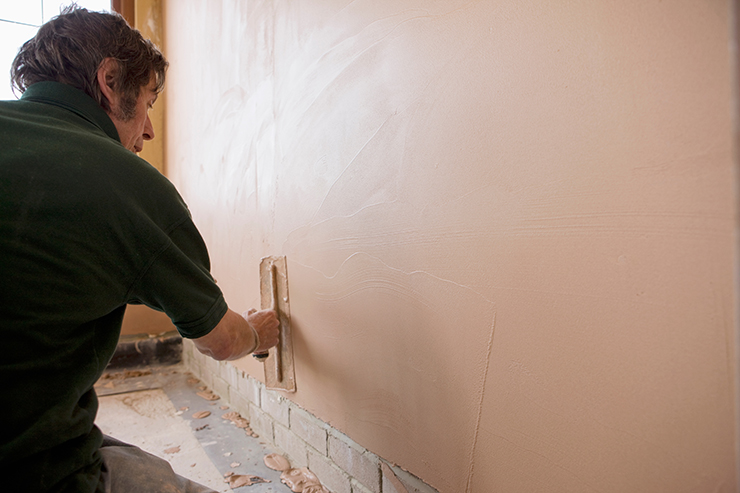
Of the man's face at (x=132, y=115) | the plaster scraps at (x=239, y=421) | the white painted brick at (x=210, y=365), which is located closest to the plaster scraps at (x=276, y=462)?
the plaster scraps at (x=239, y=421)

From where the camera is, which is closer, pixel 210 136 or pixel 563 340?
pixel 563 340

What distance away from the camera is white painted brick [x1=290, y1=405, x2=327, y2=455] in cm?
167

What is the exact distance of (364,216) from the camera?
53.6 inches

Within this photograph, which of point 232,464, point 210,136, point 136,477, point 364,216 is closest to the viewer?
point 136,477

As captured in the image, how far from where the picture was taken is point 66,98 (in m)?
1.11

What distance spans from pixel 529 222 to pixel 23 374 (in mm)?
1114

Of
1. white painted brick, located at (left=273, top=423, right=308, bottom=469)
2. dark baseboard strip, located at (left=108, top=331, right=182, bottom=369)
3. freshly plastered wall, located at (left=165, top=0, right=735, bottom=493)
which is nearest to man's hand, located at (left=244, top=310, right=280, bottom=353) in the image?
freshly plastered wall, located at (left=165, top=0, right=735, bottom=493)

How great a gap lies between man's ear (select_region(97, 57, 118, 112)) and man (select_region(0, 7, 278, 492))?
2cm

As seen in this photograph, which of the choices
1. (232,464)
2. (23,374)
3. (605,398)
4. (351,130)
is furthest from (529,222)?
(232,464)

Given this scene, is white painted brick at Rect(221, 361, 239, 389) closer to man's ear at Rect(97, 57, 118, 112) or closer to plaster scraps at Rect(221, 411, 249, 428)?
plaster scraps at Rect(221, 411, 249, 428)

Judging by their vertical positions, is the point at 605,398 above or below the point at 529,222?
below

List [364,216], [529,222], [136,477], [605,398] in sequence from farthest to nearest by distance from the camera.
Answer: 1. [364,216]
2. [136,477]
3. [529,222]
4. [605,398]

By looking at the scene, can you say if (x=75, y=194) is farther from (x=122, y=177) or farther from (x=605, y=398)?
(x=605, y=398)

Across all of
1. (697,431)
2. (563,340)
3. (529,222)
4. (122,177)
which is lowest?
(697,431)
